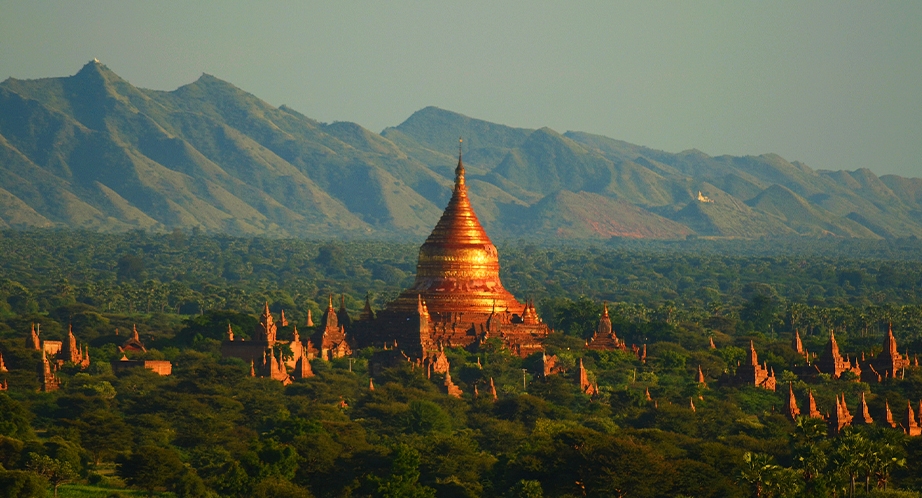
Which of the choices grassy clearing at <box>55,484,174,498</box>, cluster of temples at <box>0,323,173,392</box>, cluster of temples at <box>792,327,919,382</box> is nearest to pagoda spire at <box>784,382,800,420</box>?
cluster of temples at <box>792,327,919,382</box>

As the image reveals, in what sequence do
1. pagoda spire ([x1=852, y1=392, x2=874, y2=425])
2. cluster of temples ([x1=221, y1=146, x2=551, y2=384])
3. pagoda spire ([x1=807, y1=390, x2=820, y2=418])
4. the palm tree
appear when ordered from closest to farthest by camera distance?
the palm tree
pagoda spire ([x1=852, y1=392, x2=874, y2=425])
pagoda spire ([x1=807, y1=390, x2=820, y2=418])
cluster of temples ([x1=221, y1=146, x2=551, y2=384])

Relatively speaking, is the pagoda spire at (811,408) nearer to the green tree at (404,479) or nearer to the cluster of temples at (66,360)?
the green tree at (404,479)

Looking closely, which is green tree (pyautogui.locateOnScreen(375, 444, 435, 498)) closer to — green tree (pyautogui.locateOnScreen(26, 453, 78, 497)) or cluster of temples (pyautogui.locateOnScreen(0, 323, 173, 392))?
green tree (pyautogui.locateOnScreen(26, 453, 78, 497))

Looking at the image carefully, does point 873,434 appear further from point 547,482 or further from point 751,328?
point 751,328

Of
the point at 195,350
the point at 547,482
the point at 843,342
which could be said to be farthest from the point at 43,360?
the point at 843,342

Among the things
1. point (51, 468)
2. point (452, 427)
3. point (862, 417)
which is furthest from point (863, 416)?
point (51, 468)

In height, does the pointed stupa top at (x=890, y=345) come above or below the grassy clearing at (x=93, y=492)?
above

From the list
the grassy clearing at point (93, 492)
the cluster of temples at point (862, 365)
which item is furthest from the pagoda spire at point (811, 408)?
the grassy clearing at point (93, 492)

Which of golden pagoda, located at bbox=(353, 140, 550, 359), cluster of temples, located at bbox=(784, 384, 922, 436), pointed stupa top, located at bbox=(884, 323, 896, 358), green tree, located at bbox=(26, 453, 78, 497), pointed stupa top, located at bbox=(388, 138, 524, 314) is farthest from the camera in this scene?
pointed stupa top, located at bbox=(388, 138, 524, 314)

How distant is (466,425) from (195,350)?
27062 millimetres

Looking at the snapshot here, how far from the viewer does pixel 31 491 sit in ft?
232

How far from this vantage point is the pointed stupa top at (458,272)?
119 metres

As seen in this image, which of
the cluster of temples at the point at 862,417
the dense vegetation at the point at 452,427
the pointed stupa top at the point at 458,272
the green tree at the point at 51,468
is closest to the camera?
the dense vegetation at the point at 452,427

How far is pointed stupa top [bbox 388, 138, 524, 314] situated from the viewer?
11944 centimetres
